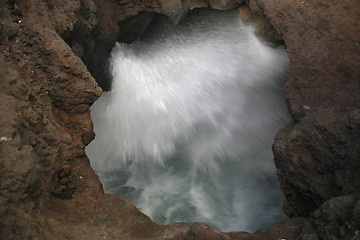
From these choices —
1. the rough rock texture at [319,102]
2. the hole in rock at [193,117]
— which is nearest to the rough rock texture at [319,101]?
the rough rock texture at [319,102]

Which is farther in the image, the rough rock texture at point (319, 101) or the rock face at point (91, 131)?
the rough rock texture at point (319, 101)

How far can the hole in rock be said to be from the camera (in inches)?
190

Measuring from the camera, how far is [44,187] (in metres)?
2.68

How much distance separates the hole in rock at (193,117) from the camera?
482 centimetres

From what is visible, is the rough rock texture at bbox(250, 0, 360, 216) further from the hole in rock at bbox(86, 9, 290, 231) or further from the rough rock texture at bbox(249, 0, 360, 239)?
the hole in rock at bbox(86, 9, 290, 231)

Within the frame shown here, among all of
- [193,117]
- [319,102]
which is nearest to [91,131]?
[319,102]

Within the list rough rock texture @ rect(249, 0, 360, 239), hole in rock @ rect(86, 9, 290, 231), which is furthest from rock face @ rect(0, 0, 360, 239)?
hole in rock @ rect(86, 9, 290, 231)

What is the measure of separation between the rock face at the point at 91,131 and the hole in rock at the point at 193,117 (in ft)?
3.65

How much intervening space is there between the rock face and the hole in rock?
1.11 meters

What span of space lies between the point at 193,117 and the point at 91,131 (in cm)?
225

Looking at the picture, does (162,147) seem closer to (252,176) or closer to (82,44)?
(252,176)

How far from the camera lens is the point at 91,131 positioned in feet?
10.8

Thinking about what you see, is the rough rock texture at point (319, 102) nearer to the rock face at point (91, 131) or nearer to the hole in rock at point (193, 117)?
the rock face at point (91, 131)

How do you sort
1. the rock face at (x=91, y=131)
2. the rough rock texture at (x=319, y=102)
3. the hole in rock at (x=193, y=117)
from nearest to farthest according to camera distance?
Result: 1. the rock face at (x=91, y=131)
2. the rough rock texture at (x=319, y=102)
3. the hole in rock at (x=193, y=117)
